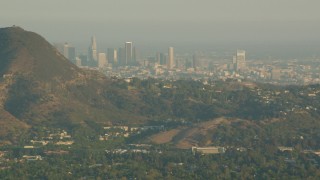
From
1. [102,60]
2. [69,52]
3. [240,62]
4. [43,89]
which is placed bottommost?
[240,62]

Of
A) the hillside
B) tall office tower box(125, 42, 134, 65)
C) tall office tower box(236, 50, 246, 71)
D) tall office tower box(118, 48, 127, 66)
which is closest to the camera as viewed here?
the hillside

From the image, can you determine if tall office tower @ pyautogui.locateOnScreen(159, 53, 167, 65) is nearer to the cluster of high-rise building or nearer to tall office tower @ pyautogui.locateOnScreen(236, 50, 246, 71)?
the cluster of high-rise building

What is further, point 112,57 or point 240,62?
point 240,62

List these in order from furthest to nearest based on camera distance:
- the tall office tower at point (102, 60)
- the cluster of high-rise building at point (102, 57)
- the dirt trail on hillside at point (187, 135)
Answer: the tall office tower at point (102, 60)
the cluster of high-rise building at point (102, 57)
the dirt trail on hillside at point (187, 135)

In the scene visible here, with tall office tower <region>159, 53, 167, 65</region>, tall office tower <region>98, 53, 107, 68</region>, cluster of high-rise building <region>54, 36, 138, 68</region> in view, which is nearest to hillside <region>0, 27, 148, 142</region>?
cluster of high-rise building <region>54, 36, 138, 68</region>

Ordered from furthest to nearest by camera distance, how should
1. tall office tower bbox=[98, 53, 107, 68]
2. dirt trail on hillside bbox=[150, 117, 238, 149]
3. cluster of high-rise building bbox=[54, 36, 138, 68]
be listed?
tall office tower bbox=[98, 53, 107, 68] → cluster of high-rise building bbox=[54, 36, 138, 68] → dirt trail on hillside bbox=[150, 117, 238, 149]

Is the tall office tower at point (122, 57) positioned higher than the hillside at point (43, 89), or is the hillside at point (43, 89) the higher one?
the hillside at point (43, 89)

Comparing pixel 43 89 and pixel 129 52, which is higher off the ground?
pixel 43 89

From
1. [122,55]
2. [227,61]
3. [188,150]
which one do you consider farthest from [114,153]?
[227,61]

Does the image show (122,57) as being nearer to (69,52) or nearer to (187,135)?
(69,52)

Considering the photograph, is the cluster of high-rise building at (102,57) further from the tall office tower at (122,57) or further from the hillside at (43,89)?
the hillside at (43,89)

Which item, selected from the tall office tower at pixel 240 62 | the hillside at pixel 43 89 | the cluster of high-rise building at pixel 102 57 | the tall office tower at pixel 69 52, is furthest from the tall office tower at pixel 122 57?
the hillside at pixel 43 89

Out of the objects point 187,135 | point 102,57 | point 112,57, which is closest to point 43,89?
point 187,135
